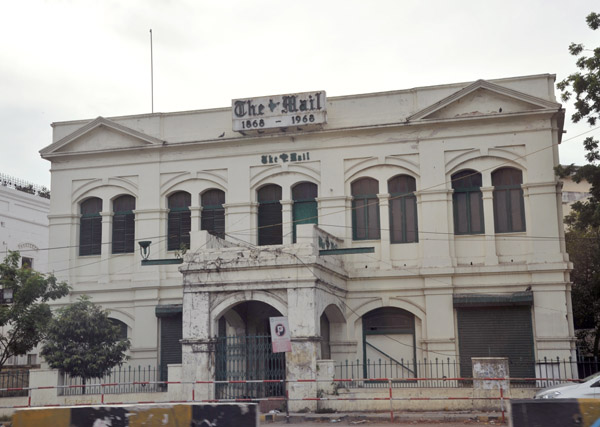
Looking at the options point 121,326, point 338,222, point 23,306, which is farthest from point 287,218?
point 23,306

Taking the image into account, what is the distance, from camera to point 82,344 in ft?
80.8

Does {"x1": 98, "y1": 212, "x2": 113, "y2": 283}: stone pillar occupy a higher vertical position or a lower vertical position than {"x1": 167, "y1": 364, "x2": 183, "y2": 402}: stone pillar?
higher

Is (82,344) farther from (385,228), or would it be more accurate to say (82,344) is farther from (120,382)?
(385,228)

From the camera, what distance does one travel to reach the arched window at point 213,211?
91.2 feet

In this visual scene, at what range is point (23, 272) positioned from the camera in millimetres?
25844

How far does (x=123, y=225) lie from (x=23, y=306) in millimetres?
4797

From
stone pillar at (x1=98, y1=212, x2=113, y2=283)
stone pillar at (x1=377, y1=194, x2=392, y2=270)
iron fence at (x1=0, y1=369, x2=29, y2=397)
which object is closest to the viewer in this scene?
iron fence at (x1=0, y1=369, x2=29, y2=397)

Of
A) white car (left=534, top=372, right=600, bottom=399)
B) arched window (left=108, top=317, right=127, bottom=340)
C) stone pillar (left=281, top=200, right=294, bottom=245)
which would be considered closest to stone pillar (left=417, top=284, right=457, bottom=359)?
stone pillar (left=281, top=200, right=294, bottom=245)

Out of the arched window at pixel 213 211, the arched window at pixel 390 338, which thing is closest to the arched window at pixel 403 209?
the arched window at pixel 390 338

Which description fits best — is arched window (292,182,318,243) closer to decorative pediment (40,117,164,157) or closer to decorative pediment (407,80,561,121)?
decorative pediment (407,80,561,121)

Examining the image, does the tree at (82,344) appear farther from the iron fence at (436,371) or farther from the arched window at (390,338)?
the arched window at (390,338)

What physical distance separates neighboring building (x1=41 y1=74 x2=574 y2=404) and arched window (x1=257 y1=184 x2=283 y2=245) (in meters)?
0.05

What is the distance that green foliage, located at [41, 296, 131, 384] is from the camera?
2417cm

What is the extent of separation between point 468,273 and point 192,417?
56.9 ft
